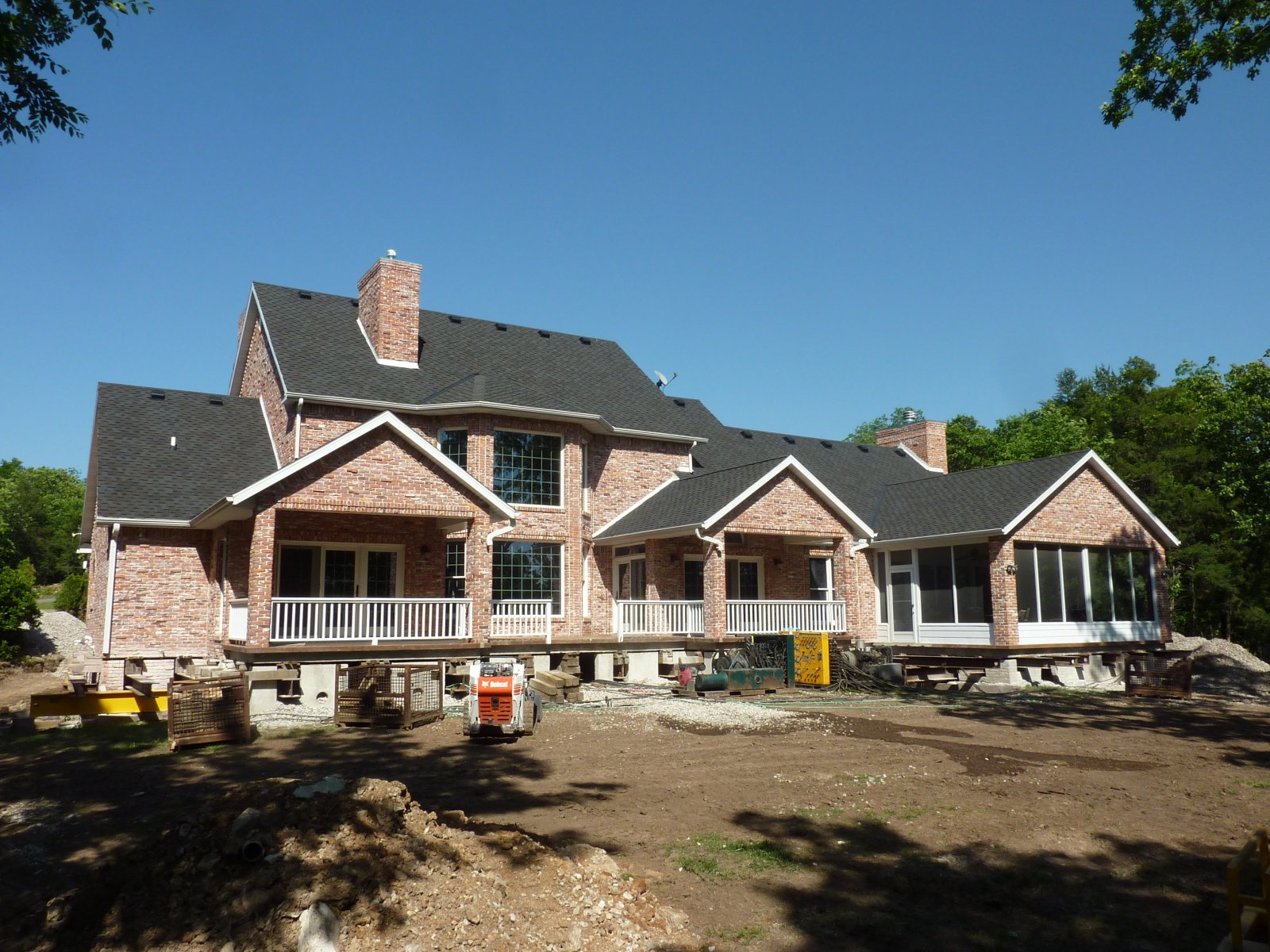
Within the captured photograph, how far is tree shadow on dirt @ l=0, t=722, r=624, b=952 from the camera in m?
6.09

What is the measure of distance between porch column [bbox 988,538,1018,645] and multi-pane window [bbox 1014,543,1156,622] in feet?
1.43

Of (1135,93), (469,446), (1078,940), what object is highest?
(1135,93)

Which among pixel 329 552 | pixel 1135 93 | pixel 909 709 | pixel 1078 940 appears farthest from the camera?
pixel 329 552

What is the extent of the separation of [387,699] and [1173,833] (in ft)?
35.0

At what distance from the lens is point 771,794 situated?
33.0 feet

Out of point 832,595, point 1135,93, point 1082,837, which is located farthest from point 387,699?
point 1135,93

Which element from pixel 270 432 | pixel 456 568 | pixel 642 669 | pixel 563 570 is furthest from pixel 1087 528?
pixel 270 432

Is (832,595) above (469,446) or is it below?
below

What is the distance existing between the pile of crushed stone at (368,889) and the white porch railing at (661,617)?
15.2 meters

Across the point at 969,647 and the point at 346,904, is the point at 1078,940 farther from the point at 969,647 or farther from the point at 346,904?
the point at 969,647

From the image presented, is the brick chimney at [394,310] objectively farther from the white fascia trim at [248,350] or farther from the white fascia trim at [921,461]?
the white fascia trim at [921,461]

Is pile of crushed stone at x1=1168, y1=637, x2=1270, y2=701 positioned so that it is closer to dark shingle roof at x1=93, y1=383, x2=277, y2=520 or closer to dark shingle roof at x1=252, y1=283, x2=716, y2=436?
dark shingle roof at x1=252, y1=283, x2=716, y2=436

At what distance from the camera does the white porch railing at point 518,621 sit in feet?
68.4

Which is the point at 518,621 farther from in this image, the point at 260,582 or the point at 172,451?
the point at 172,451
